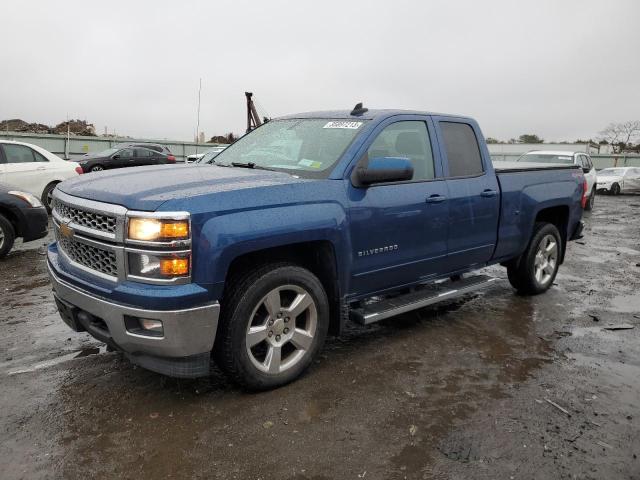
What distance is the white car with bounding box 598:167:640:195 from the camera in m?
23.0

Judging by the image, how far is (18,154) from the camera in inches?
399

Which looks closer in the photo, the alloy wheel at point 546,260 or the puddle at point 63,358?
the puddle at point 63,358

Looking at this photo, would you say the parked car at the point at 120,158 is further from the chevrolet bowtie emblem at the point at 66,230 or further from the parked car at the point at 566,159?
the chevrolet bowtie emblem at the point at 66,230

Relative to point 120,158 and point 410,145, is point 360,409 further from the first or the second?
point 120,158

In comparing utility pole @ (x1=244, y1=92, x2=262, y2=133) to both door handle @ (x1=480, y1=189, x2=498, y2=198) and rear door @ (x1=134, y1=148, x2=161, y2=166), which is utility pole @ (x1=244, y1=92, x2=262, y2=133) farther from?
door handle @ (x1=480, y1=189, x2=498, y2=198)

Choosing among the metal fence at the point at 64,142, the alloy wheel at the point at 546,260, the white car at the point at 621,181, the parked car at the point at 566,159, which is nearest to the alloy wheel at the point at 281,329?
the alloy wheel at the point at 546,260

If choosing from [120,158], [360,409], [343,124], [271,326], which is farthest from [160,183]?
[120,158]

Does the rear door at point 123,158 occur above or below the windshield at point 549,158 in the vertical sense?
below

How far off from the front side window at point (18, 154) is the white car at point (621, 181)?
73.4ft

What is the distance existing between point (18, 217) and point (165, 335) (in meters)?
5.58

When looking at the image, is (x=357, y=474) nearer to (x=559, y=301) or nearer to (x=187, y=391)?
(x=187, y=391)

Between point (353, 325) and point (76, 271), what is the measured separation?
98.2 inches

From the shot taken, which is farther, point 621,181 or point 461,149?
point 621,181

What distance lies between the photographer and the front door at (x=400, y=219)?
3779 mm
